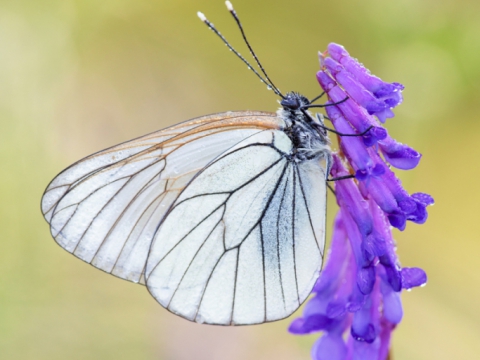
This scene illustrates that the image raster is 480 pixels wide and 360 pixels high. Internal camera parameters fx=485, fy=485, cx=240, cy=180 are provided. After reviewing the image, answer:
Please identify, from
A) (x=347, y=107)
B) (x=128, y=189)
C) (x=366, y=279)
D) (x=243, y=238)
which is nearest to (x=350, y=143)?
(x=347, y=107)

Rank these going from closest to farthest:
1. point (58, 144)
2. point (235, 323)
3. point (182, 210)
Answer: point (235, 323)
point (182, 210)
point (58, 144)

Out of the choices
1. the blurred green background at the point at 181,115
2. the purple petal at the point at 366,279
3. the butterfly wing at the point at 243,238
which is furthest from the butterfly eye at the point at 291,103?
the blurred green background at the point at 181,115

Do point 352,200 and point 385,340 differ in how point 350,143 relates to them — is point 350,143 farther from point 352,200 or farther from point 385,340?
point 385,340

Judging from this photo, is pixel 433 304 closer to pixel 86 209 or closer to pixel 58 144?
pixel 86 209

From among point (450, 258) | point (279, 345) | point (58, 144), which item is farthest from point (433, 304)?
point (58, 144)

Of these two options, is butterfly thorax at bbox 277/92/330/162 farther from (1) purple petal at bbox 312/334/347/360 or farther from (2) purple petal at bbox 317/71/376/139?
(1) purple petal at bbox 312/334/347/360
